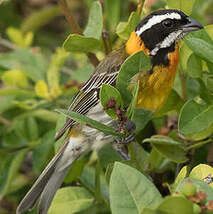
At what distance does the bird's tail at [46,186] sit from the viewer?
8.74 ft

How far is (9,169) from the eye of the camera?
308 centimetres

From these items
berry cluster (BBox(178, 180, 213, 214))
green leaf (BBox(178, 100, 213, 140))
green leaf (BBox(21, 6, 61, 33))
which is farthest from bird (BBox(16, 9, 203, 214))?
green leaf (BBox(21, 6, 61, 33))

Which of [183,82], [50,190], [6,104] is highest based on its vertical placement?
[6,104]

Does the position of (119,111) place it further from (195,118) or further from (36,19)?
(36,19)

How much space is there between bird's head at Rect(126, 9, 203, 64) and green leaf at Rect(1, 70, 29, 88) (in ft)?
2.57

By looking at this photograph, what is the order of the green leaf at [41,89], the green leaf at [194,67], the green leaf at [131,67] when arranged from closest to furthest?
the green leaf at [131,67] < the green leaf at [194,67] < the green leaf at [41,89]

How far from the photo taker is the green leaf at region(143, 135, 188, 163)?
7.84 ft

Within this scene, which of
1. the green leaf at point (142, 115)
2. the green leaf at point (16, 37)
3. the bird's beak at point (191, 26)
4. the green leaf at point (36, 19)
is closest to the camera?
the bird's beak at point (191, 26)

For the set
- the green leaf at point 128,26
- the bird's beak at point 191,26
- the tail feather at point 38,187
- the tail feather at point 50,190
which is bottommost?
the tail feather at point 50,190

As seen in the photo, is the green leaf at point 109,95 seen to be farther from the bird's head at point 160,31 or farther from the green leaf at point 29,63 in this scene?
the green leaf at point 29,63

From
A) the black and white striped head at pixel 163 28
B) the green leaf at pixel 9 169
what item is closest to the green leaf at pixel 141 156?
the black and white striped head at pixel 163 28

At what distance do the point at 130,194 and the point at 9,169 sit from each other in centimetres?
165

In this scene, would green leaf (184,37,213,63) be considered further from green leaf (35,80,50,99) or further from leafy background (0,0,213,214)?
green leaf (35,80,50,99)

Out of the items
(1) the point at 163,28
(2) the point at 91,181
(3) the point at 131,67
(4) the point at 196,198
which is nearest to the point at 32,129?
(2) the point at 91,181
